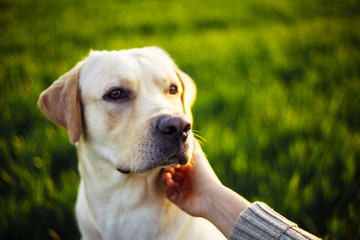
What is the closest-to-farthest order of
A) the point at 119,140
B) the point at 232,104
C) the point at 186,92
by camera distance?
the point at 119,140, the point at 186,92, the point at 232,104

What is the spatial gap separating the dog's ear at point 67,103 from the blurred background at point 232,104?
93 cm

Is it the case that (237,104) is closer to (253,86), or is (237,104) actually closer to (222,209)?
(253,86)

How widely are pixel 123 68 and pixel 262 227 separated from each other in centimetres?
135

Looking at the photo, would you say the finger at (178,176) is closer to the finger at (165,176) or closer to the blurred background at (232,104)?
the finger at (165,176)

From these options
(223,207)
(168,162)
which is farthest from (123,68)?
(223,207)

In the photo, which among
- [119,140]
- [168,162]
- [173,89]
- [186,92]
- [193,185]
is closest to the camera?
[168,162]

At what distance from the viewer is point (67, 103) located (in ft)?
6.34

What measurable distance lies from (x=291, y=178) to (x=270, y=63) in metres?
3.10

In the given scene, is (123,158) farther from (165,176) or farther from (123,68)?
(123,68)

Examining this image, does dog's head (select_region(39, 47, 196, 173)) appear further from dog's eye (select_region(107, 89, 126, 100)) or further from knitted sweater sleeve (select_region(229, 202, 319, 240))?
knitted sweater sleeve (select_region(229, 202, 319, 240))

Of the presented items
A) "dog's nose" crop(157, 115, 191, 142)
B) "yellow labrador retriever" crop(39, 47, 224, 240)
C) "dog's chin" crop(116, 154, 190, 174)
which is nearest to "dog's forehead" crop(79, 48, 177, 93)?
"yellow labrador retriever" crop(39, 47, 224, 240)

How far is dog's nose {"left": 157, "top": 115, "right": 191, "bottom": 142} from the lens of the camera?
1.54 meters

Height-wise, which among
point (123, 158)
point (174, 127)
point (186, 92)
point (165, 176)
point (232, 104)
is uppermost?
point (174, 127)

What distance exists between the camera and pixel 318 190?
8.18 ft
